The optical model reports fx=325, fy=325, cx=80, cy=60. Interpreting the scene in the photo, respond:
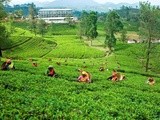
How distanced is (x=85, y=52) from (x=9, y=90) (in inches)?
3112

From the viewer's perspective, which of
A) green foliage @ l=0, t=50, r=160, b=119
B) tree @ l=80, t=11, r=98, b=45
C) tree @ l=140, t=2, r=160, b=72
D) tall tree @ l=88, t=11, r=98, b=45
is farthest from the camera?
tree @ l=80, t=11, r=98, b=45

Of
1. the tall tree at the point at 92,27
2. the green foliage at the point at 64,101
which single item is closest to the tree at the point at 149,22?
the green foliage at the point at 64,101

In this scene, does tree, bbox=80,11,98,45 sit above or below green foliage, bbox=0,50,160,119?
below

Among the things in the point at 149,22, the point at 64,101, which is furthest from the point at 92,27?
the point at 64,101

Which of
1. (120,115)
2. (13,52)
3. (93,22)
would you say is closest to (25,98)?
(120,115)

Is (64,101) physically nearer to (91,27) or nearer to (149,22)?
(149,22)

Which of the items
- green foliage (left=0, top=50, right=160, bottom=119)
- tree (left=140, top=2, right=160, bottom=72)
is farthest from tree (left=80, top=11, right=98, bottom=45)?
green foliage (left=0, top=50, right=160, bottom=119)

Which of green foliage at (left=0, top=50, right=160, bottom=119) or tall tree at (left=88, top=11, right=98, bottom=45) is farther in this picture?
tall tree at (left=88, top=11, right=98, bottom=45)

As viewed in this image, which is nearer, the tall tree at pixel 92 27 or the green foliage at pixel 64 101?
the green foliage at pixel 64 101

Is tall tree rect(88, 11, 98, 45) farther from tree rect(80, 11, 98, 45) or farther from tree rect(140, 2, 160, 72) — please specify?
tree rect(140, 2, 160, 72)

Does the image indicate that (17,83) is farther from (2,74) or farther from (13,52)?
(13,52)

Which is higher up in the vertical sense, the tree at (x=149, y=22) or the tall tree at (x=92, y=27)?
the tree at (x=149, y=22)

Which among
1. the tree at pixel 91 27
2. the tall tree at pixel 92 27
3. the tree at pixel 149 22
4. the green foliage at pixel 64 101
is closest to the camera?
the green foliage at pixel 64 101

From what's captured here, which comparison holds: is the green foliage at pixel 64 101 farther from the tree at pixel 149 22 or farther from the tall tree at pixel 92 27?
the tall tree at pixel 92 27
